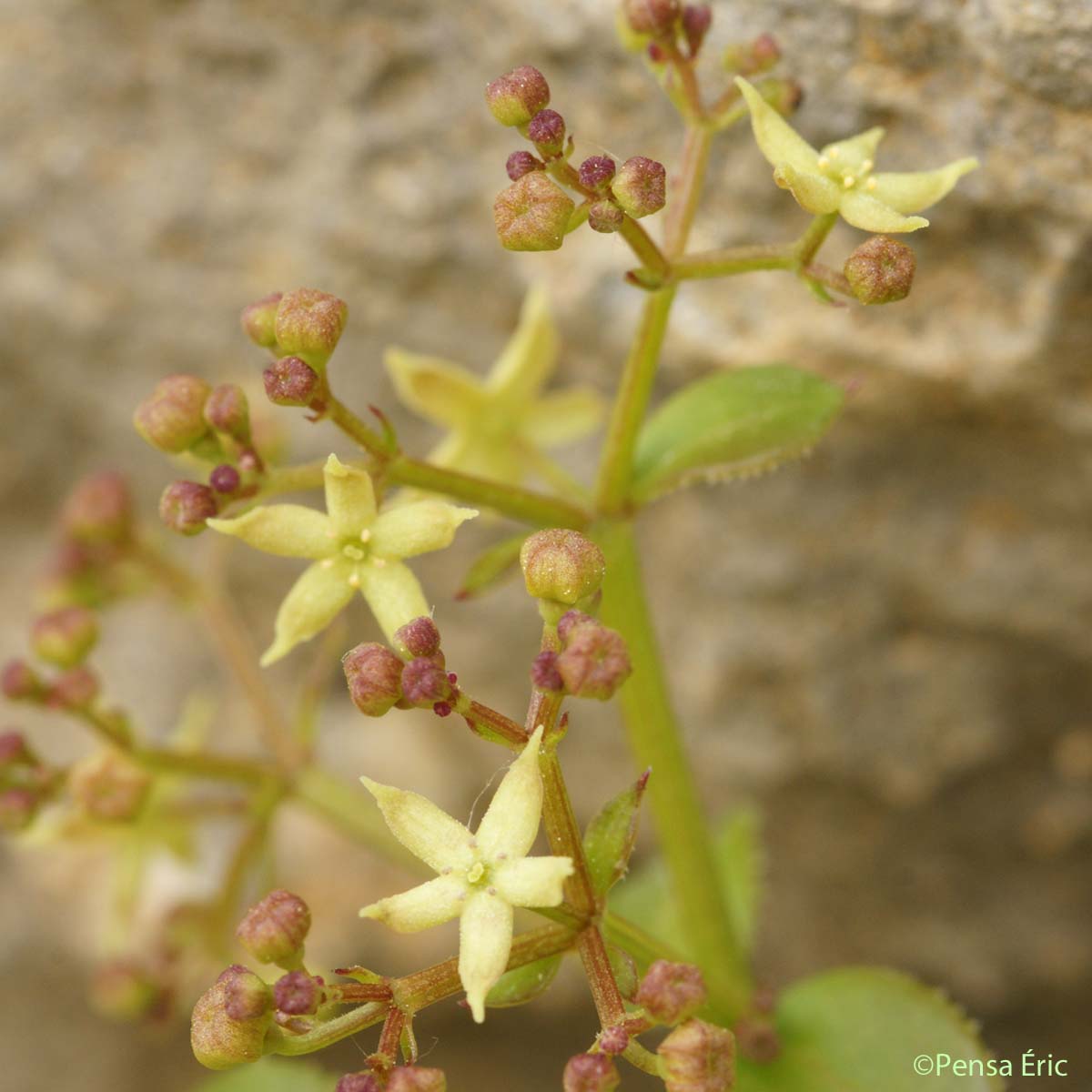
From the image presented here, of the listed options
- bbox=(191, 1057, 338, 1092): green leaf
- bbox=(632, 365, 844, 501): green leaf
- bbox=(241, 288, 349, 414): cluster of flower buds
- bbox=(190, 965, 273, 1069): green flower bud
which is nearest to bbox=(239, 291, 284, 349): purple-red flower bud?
bbox=(241, 288, 349, 414): cluster of flower buds

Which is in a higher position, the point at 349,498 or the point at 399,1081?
the point at 349,498

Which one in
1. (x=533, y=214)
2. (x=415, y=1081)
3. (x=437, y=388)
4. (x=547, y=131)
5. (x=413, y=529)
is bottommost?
(x=415, y=1081)

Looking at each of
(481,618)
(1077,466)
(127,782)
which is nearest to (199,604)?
(127,782)

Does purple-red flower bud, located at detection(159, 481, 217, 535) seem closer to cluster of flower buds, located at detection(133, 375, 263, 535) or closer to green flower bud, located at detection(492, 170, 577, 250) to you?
cluster of flower buds, located at detection(133, 375, 263, 535)

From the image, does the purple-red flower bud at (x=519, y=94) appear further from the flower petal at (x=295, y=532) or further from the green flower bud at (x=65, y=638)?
the green flower bud at (x=65, y=638)

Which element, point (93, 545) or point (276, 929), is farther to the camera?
point (93, 545)

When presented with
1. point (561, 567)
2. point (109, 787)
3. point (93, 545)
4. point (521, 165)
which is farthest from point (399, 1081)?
point (93, 545)

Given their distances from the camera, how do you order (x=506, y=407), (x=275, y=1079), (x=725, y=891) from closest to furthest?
1. (x=506, y=407)
2. (x=275, y=1079)
3. (x=725, y=891)

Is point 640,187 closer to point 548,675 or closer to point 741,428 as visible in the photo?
point 741,428
